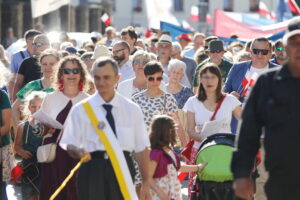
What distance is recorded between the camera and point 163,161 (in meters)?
8.65

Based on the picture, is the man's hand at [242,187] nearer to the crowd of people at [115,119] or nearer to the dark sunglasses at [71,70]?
the crowd of people at [115,119]

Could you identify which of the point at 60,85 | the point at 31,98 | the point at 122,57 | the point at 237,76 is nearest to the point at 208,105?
the point at 60,85

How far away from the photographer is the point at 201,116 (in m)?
9.80

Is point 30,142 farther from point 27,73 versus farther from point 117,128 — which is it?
point 27,73

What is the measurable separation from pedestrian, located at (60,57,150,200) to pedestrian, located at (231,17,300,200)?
5.39ft

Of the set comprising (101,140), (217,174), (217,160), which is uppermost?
(101,140)

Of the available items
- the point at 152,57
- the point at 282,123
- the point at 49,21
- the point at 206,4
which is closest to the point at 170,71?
the point at 152,57

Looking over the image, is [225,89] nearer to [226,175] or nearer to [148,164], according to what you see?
[226,175]

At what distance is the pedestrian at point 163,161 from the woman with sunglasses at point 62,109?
35.7 inches

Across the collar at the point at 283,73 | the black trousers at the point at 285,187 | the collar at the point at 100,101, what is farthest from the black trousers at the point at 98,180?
the collar at the point at 283,73

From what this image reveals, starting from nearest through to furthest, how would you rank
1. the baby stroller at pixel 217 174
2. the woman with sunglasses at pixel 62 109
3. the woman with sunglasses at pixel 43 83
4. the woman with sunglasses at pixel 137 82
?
the baby stroller at pixel 217 174 → the woman with sunglasses at pixel 62 109 → the woman with sunglasses at pixel 43 83 → the woman with sunglasses at pixel 137 82

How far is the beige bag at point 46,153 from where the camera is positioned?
905 cm

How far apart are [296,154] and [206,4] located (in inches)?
3322

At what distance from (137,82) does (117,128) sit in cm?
341
